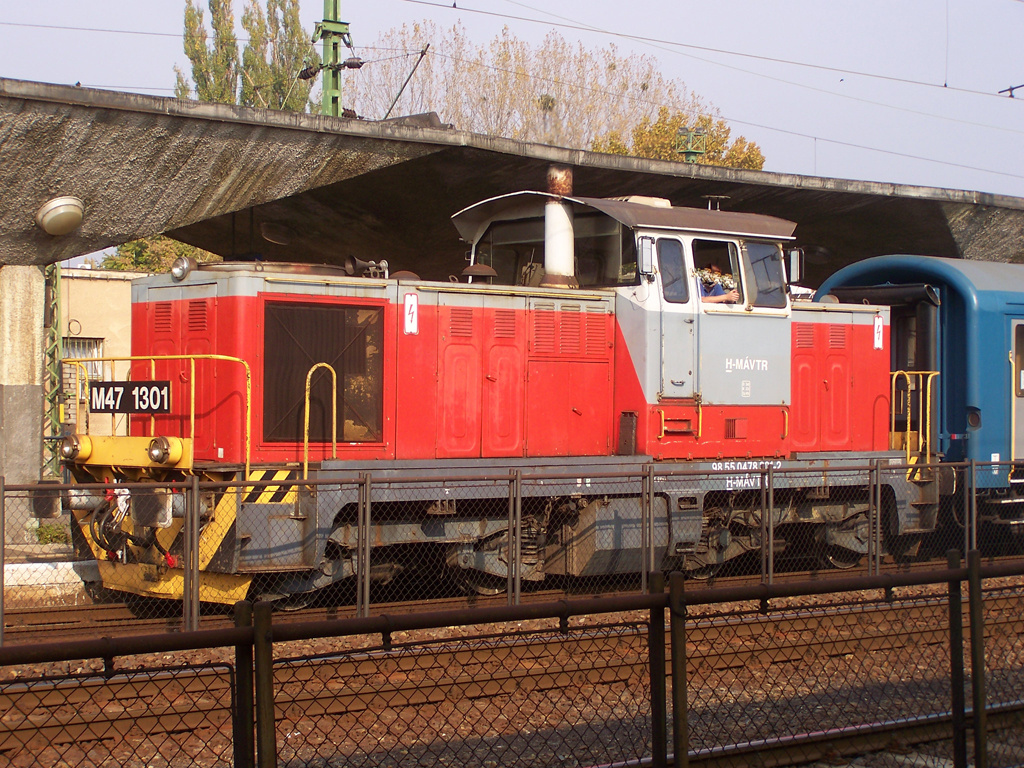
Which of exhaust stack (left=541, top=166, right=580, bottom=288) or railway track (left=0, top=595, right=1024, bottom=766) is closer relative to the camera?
railway track (left=0, top=595, right=1024, bottom=766)

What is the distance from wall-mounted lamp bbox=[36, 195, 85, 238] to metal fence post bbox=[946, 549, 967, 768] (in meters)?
9.88

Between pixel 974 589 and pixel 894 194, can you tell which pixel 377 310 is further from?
pixel 894 194

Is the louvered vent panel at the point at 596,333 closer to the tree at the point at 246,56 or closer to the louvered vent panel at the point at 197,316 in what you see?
the louvered vent panel at the point at 197,316

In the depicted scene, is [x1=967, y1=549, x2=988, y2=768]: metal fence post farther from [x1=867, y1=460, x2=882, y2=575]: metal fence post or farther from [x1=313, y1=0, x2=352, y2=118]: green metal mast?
[x1=313, y1=0, x2=352, y2=118]: green metal mast

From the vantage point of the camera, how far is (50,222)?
11.1 metres

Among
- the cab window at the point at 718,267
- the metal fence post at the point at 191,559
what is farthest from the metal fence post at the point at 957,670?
the cab window at the point at 718,267

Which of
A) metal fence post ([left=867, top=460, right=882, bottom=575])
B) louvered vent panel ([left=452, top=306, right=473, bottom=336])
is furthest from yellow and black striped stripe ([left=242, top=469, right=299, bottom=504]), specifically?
metal fence post ([left=867, top=460, right=882, bottom=575])

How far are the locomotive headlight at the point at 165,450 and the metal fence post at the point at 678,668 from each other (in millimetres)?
5608

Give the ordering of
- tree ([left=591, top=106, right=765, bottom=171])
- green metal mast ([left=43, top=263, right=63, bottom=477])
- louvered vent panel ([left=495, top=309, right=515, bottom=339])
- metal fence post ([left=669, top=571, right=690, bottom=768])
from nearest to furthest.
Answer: metal fence post ([left=669, top=571, right=690, bottom=768]) < louvered vent panel ([left=495, top=309, right=515, bottom=339]) < green metal mast ([left=43, top=263, right=63, bottom=477]) < tree ([left=591, top=106, right=765, bottom=171])

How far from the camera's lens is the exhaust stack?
995cm

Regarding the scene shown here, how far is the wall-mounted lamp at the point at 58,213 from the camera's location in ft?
36.3

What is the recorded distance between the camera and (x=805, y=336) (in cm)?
1094

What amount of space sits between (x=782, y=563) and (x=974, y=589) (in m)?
7.20

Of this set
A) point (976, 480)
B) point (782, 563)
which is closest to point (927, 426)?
point (976, 480)
